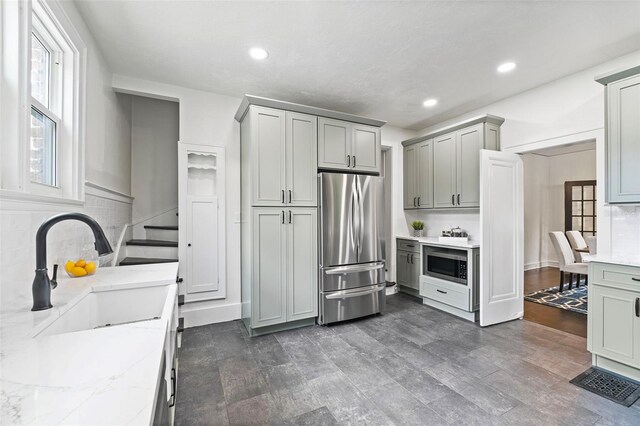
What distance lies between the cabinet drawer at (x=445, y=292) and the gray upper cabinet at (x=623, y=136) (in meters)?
1.67

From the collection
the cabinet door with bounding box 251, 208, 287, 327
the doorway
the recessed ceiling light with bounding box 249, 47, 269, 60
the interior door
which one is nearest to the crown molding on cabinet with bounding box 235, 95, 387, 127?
the recessed ceiling light with bounding box 249, 47, 269, 60

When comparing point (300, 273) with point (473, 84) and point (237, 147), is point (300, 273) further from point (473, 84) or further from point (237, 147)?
point (473, 84)

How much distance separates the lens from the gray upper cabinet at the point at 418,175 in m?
4.09

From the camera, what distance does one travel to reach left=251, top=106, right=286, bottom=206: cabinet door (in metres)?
2.88

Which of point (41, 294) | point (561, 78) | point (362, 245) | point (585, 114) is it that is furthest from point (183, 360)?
point (561, 78)

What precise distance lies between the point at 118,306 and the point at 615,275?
354cm

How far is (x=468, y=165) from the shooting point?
355cm

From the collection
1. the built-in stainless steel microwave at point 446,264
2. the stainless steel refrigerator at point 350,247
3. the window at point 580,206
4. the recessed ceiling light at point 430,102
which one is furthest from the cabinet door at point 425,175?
the window at point 580,206

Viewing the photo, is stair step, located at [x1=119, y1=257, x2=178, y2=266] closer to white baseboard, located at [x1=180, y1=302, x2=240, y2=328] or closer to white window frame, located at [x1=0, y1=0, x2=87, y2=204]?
white baseboard, located at [x1=180, y1=302, x2=240, y2=328]

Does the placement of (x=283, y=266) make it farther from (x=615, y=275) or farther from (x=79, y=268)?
(x=615, y=275)

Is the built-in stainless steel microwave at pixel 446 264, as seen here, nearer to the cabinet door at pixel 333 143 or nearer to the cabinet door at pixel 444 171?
the cabinet door at pixel 444 171

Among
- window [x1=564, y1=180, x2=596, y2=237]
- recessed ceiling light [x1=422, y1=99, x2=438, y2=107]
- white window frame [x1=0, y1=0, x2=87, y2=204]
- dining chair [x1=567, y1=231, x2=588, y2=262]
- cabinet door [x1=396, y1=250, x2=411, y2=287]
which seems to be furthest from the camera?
window [x1=564, y1=180, x2=596, y2=237]

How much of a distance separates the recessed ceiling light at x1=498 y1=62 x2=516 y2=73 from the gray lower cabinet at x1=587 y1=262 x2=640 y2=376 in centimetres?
198

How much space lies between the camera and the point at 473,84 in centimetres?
311
